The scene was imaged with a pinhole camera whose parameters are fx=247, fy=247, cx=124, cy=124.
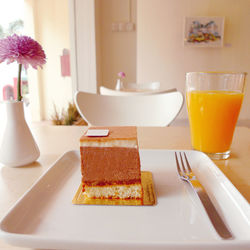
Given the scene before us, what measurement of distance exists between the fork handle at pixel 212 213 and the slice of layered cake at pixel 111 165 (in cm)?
11

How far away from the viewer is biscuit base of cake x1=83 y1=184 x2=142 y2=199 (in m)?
0.43

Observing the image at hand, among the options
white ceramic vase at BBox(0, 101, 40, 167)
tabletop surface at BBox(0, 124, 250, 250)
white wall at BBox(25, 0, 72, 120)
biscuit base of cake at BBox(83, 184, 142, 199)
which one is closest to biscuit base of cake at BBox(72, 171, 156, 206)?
biscuit base of cake at BBox(83, 184, 142, 199)

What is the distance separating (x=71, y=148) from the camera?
0.77 metres

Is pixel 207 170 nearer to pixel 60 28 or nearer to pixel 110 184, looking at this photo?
pixel 110 184

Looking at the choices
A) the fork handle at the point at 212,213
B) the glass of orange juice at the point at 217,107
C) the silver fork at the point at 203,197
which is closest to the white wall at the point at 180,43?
the glass of orange juice at the point at 217,107

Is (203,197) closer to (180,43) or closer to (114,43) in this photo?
(180,43)

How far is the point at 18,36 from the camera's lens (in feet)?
1.81

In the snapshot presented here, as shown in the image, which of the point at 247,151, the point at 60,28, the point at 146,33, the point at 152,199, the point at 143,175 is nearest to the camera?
the point at 152,199

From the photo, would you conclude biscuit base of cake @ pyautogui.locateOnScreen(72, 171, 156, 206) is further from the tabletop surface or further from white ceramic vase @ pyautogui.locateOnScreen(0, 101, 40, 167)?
white ceramic vase @ pyautogui.locateOnScreen(0, 101, 40, 167)

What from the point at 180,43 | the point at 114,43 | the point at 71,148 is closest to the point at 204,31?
the point at 180,43

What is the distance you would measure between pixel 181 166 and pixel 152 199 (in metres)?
0.17

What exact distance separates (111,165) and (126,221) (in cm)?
11

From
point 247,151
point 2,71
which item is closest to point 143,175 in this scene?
point 247,151

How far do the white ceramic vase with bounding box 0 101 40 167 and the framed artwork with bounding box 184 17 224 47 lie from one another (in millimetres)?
3503
